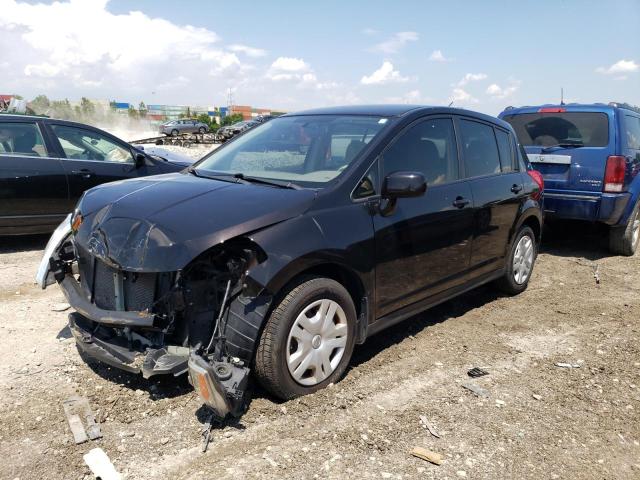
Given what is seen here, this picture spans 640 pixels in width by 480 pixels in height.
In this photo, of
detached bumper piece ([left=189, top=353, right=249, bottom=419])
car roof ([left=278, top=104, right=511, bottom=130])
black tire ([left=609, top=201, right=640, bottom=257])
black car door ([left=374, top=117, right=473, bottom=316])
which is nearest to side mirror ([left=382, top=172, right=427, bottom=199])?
black car door ([left=374, top=117, right=473, bottom=316])

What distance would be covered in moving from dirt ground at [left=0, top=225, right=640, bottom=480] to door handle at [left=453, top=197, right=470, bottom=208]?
3.59 feet

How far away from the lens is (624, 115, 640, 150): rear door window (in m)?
7.16

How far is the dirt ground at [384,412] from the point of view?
2.74 meters

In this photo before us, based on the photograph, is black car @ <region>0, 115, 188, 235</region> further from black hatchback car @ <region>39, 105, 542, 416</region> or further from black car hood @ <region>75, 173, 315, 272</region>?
black car hood @ <region>75, 173, 315, 272</region>

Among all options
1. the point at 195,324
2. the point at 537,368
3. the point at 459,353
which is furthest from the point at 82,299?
the point at 537,368

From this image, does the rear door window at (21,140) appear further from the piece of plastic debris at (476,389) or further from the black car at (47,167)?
the piece of plastic debris at (476,389)

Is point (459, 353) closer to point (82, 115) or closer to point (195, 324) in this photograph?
point (195, 324)

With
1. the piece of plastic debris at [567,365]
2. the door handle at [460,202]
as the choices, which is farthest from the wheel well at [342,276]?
the piece of plastic debris at [567,365]

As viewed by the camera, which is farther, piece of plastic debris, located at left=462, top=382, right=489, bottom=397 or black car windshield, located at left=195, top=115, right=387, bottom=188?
black car windshield, located at left=195, top=115, right=387, bottom=188

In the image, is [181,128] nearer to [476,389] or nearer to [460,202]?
[460,202]

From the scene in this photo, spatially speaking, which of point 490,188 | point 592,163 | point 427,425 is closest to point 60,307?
point 427,425

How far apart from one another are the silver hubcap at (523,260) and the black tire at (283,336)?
2.88 m

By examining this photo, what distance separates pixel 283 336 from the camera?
3.05m

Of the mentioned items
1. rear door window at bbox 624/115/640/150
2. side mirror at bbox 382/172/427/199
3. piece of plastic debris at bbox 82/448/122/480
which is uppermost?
rear door window at bbox 624/115/640/150
